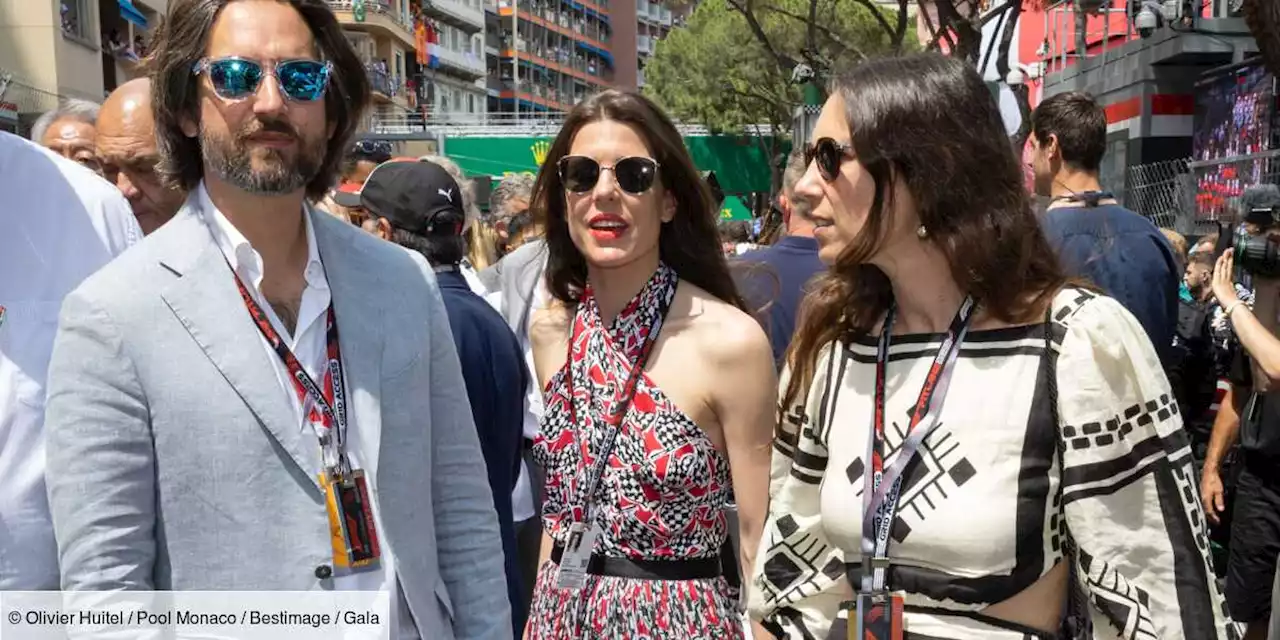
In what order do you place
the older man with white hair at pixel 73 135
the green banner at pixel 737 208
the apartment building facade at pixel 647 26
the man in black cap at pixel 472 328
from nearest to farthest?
the man in black cap at pixel 472 328
the older man with white hair at pixel 73 135
the green banner at pixel 737 208
the apartment building facade at pixel 647 26

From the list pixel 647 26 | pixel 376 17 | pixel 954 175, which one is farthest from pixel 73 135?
pixel 647 26

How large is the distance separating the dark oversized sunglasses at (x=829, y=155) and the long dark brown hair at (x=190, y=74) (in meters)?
0.94

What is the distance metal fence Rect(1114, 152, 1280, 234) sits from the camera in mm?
13172

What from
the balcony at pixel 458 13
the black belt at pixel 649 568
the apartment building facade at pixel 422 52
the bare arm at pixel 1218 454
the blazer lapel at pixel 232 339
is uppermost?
the balcony at pixel 458 13

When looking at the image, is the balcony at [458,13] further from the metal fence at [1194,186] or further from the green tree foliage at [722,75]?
the metal fence at [1194,186]

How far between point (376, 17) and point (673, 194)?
5691 cm

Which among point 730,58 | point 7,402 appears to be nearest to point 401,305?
point 7,402

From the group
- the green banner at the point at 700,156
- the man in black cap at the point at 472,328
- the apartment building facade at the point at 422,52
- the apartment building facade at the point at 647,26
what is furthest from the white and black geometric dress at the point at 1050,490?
the apartment building facade at the point at 647,26

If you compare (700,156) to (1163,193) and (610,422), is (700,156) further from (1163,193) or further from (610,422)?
(610,422)

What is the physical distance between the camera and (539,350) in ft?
11.0

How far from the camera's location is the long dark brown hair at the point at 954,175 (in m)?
2.31

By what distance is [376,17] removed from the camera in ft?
188

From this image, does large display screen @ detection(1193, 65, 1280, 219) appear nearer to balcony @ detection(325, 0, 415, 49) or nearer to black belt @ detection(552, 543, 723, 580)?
black belt @ detection(552, 543, 723, 580)

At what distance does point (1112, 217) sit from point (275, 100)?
3659 mm
